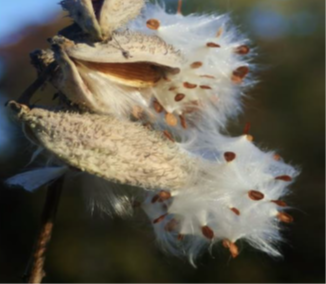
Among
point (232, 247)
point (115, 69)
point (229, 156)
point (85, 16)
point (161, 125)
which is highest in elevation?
point (85, 16)

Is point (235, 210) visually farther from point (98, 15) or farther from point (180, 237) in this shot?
point (98, 15)

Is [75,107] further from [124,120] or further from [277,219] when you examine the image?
[277,219]

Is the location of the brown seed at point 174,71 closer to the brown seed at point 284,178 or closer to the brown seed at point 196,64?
the brown seed at point 196,64

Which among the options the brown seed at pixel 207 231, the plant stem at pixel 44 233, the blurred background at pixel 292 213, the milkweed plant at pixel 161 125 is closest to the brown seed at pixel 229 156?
the milkweed plant at pixel 161 125

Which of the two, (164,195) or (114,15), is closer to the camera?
(114,15)

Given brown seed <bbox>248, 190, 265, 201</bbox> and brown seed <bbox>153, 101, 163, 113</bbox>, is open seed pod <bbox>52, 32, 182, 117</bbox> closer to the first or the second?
brown seed <bbox>153, 101, 163, 113</bbox>

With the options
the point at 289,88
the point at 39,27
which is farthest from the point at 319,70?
the point at 39,27

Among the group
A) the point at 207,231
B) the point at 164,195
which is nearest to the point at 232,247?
the point at 207,231
